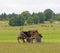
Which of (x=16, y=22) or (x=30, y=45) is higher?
(x=30, y=45)

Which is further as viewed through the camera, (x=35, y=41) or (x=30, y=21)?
(x=30, y=21)

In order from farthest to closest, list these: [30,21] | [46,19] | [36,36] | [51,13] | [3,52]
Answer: [51,13] < [46,19] < [30,21] < [36,36] < [3,52]

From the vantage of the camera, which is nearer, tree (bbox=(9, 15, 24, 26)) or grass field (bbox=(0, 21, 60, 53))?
grass field (bbox=(0, 21, 60, 53))

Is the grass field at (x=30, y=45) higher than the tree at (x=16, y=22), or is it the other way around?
the grass field at (x=30, y=45)

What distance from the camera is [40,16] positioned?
14038cm

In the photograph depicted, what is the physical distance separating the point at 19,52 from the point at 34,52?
88cm

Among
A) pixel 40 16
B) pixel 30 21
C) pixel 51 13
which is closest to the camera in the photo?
pixel 30 21

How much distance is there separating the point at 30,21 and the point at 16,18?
5.79 meters

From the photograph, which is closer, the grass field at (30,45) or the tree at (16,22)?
the grass field at (30,45)

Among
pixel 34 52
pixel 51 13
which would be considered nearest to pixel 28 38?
pixel 34 52

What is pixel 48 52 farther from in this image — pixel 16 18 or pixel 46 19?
pixel 46 19

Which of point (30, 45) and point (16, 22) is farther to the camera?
point (16, 22)

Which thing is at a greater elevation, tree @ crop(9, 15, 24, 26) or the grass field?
the grass field

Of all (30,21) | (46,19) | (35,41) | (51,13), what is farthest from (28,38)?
(51,13)
